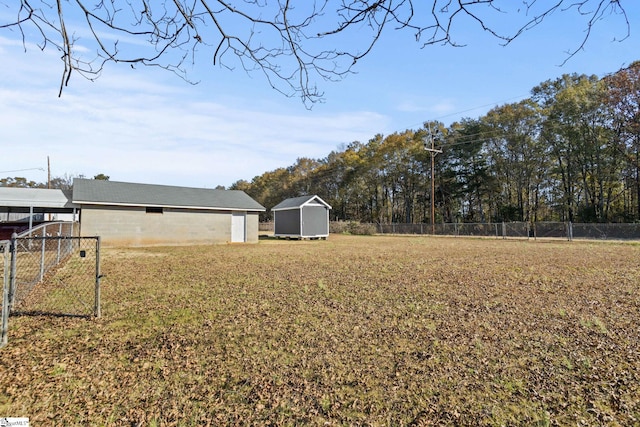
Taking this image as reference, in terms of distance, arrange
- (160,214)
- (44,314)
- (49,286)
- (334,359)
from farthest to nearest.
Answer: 1. (160,214)
2. (49,286)
3. (44,314)
4. (334,359)

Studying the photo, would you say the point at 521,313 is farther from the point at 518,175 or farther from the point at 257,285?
the point at 518,175

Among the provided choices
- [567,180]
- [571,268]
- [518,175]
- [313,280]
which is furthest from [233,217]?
[567,180]

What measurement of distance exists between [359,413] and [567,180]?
3836cm

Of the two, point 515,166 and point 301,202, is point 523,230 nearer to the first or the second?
point 515,166

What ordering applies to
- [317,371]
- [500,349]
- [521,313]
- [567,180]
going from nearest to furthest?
[317,371] < [500,349] < [521,313] < [567,180]

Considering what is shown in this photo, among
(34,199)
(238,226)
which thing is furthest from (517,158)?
(34,199)

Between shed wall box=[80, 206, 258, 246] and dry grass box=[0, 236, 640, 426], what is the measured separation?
12.0 m

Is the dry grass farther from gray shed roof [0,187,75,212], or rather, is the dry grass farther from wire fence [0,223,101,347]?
gray shed roof [0,187,75,212]

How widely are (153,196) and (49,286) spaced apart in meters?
12.6

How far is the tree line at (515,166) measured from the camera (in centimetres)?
2761

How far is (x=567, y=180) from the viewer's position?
32.3 meters

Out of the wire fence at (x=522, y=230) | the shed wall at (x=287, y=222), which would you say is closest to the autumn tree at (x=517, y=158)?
the wire fence at (x=522, y=230)

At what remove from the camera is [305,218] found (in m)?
25.7

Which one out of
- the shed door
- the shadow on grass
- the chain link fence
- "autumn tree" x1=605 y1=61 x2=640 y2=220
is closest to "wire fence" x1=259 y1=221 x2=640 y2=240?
the chain link fence
